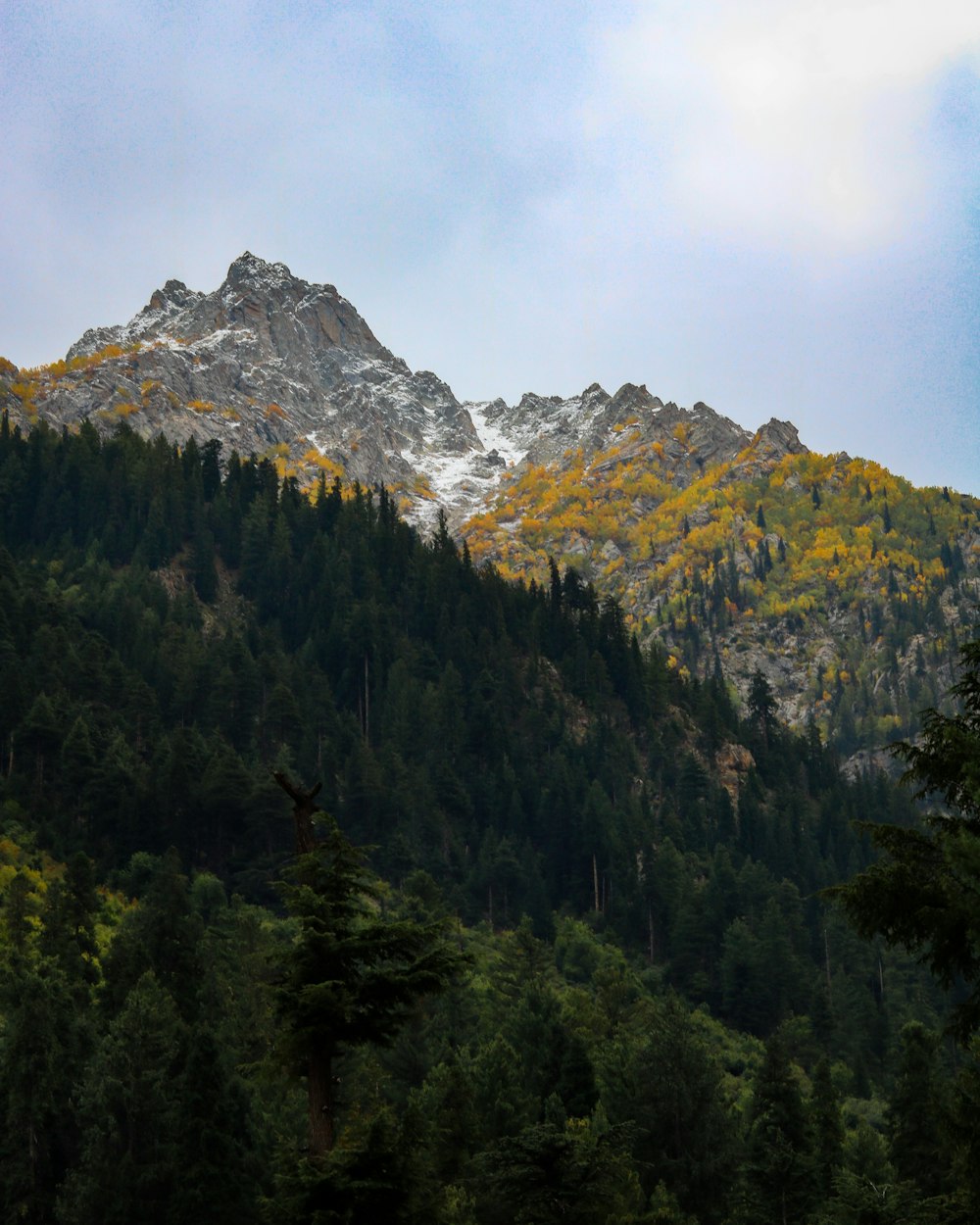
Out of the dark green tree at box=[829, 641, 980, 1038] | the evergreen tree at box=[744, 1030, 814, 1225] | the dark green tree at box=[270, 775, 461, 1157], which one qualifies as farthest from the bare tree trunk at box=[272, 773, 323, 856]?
the evergreen tree at box=[744, 1030, 814, 1225]

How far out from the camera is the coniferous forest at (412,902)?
19.5 metres

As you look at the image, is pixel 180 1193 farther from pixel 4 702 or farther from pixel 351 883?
pixel 4 702

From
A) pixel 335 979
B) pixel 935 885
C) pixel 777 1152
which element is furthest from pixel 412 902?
pixel 935 885

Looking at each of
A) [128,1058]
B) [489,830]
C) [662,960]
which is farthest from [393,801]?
[128,1058]

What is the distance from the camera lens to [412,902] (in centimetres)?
7531

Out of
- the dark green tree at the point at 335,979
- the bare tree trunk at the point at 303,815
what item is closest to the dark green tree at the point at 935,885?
the dark green tree at the point at 335,979

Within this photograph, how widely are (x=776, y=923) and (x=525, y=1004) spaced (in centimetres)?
5093

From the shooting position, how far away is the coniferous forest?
19.5 m

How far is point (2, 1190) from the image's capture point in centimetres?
3988

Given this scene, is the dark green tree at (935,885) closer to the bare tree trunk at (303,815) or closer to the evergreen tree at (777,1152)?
the bare tree trunk at (303,815)

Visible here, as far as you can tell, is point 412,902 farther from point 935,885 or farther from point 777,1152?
point 935,885

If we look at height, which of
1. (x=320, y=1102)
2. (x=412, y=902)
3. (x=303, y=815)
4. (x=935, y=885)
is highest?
(x=412, y=902)

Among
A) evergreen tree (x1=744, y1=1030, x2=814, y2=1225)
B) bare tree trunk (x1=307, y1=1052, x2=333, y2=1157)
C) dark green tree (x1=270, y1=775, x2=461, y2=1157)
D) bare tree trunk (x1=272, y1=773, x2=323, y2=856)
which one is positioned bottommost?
evergreen tree (x1=744, y1=1030, x2=814, y2=1225)

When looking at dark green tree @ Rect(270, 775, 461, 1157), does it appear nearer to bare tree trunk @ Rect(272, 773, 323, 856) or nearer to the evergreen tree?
bare tree trunk @ Rect(272, 773, 323, 856)
